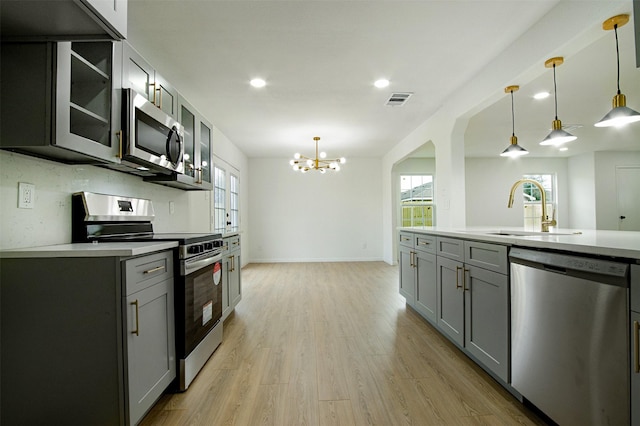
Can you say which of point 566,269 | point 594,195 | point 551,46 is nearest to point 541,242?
point 566,269

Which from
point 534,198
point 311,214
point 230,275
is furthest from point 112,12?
point 534,198

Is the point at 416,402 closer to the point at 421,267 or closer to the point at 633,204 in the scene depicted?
the point at 421,267

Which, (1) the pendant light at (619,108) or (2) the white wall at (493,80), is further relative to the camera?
(2) the white wall at (493,80)

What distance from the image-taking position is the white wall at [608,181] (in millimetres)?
7328

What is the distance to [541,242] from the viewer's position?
1.59 meters

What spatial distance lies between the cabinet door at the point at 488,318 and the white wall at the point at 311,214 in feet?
17.5

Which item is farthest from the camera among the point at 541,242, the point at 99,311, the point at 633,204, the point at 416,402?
the point at 633,204

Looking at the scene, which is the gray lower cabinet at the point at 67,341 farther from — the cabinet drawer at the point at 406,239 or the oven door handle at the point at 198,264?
the cabinet drawer at the point at 406,239

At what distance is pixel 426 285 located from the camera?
3033 mm

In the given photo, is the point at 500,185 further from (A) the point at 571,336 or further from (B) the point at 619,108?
(A) the point at 571,336

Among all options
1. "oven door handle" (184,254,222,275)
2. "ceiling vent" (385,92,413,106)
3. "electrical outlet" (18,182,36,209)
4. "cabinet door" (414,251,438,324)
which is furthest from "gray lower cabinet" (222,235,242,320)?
"ceiling vent" (385,92,413,106)

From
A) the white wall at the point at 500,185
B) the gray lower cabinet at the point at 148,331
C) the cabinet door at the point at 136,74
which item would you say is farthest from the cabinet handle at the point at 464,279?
the white wall at the point at 500,185

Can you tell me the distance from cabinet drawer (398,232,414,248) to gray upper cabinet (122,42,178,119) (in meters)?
2.60

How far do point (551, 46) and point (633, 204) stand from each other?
7623mm
